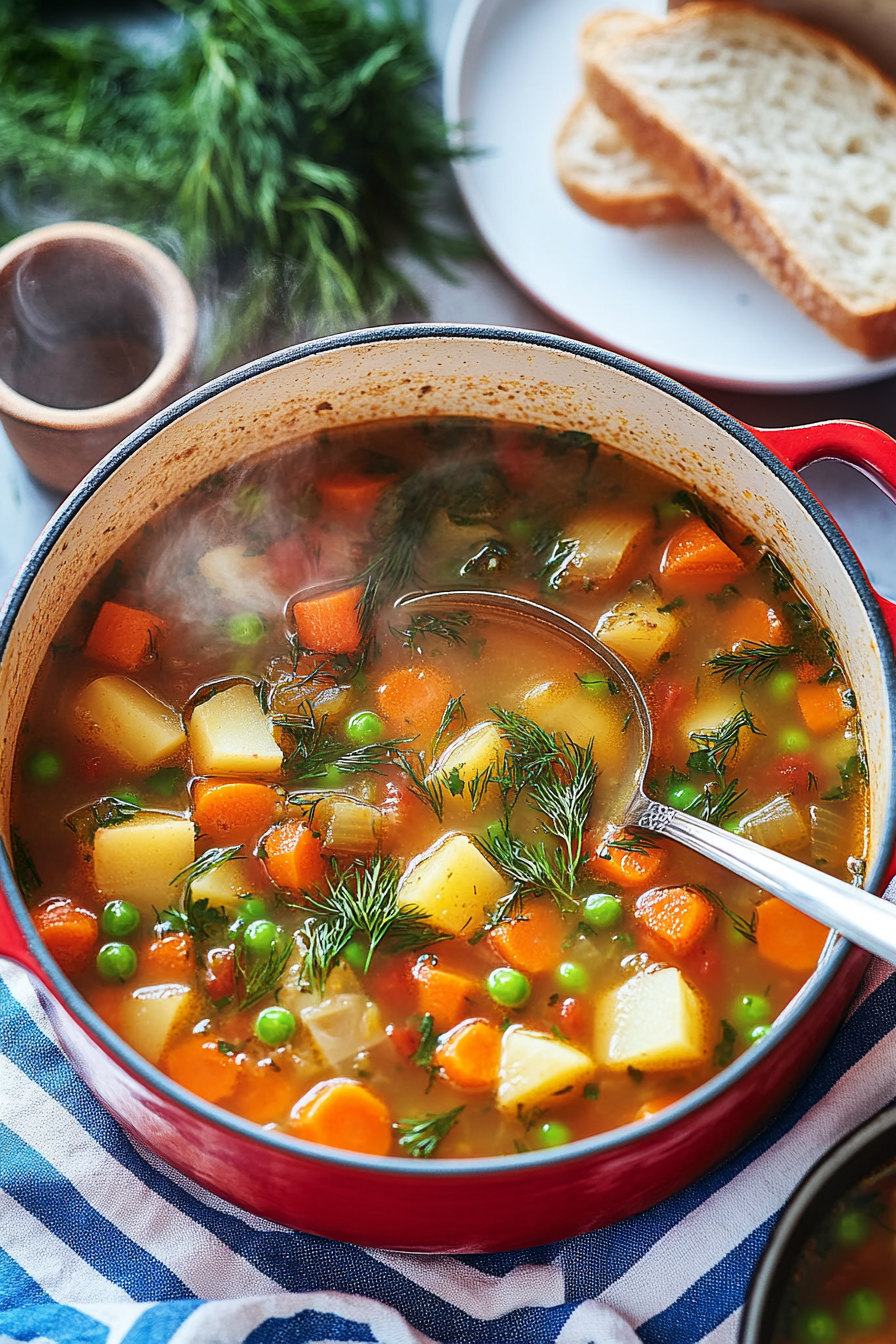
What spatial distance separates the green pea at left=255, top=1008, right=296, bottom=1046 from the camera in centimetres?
208

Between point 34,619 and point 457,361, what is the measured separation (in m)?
0.95

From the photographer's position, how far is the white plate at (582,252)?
3.22m

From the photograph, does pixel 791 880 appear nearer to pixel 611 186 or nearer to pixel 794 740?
pixel 794 740

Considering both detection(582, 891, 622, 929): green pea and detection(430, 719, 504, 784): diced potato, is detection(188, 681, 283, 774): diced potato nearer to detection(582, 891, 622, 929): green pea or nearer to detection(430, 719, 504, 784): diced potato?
detection(430, 719, 504, 784): diced potato

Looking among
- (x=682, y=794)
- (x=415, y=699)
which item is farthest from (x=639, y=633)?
(x=415, y=699)

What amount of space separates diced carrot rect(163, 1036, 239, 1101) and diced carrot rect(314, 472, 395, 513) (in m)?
1.11

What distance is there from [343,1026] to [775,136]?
2.62m

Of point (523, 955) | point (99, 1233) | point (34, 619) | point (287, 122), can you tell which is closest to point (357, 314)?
point (287, 122)

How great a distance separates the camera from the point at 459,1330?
7.21ft

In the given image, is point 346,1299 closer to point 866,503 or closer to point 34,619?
point 34,619

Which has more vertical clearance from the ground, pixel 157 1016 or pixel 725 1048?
→ pixel 725 1048

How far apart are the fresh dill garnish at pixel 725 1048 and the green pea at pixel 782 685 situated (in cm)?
63

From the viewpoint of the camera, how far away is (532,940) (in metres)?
2.19

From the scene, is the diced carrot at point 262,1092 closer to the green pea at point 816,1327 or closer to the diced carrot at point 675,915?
the diced carrot at point 675,915
